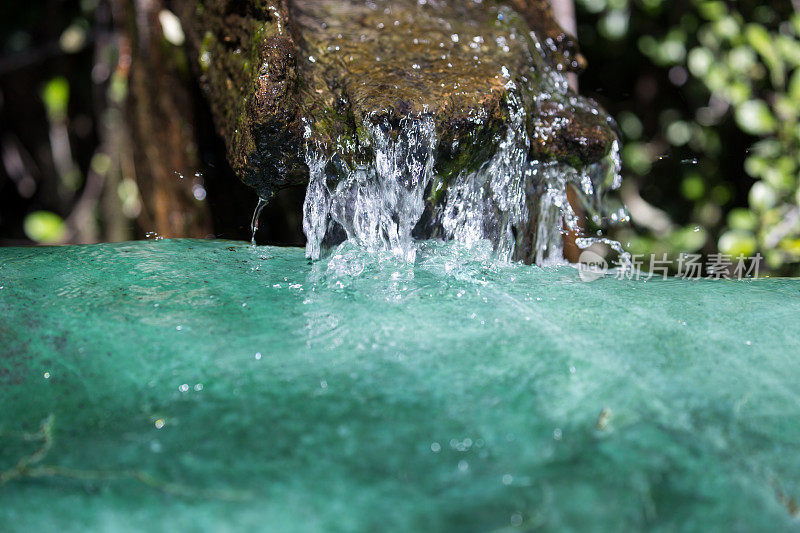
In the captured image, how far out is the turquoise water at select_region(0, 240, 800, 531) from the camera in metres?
0.88

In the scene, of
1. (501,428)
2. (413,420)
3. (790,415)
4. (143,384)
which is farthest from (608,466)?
(143,384)

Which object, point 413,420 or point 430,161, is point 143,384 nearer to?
point 413,420

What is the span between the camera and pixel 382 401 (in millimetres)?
1140

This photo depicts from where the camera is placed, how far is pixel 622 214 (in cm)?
261

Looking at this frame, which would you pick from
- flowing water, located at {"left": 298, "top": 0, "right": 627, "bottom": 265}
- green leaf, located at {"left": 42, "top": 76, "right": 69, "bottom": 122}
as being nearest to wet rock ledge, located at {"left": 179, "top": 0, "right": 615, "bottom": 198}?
flowing water, located at {"left": 298, "top": 0, "right": 627, "bottom": 265}

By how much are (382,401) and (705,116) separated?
377 cm

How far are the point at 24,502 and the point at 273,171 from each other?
1.33 metres

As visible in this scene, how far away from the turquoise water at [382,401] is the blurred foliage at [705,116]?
216 cm

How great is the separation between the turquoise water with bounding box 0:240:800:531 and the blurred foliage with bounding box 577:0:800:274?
2.16 meters

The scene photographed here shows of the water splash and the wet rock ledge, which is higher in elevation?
the wet rock ledge
